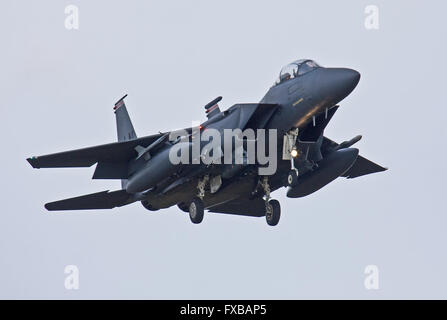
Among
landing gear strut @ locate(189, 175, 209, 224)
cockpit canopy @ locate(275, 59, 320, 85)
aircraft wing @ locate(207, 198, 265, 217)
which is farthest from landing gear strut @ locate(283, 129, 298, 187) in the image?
aircraft wing @ locate(207, 198, 265, 217)

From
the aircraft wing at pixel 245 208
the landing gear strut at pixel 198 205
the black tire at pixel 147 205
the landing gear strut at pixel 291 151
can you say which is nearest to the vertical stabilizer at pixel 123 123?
the black tire at pixel 147 205

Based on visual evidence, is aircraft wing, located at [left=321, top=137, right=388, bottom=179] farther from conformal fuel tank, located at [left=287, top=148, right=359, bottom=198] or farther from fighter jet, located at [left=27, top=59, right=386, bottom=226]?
conformal fuel tank, located at [left=287, top=148, right=359, bottom=198]

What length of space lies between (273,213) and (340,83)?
4.27 m

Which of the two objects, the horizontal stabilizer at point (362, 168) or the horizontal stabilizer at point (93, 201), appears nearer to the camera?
the horizontal stabilizer at point (93, 201)

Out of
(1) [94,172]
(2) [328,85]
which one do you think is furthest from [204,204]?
(2) [328,85]

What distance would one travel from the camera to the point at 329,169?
98.7 ft

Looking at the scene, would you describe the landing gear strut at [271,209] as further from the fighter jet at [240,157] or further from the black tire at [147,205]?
the black tire at [147,205]

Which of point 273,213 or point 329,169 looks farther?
point 329,169

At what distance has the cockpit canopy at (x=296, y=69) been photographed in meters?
28.3

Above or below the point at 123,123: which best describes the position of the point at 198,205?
below

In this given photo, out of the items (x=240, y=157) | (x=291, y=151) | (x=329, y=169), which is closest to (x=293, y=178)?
(x=291, y=151)

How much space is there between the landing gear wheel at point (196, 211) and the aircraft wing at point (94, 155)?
6.49ft

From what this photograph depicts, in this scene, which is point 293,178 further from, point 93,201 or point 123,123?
point 123,123

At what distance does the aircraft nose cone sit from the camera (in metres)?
27.2
